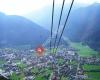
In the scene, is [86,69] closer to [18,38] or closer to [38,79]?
[38,79]

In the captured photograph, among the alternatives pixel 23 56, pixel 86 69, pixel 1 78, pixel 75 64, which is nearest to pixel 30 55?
pixel 23 56

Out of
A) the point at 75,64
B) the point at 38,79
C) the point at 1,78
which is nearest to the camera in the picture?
the point at 1,78

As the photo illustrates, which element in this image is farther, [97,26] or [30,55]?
[97,26]

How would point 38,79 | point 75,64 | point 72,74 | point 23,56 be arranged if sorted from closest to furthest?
1. point 38,79
2. point 72,74
3. point 75,64
4. point 23,56

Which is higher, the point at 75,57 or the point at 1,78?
the point at 75,57

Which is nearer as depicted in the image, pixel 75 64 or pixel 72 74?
pixel 72 74

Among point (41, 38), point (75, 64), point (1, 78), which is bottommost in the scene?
point (1, 78)

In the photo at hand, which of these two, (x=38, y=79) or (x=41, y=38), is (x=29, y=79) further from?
(x=41, y=38)

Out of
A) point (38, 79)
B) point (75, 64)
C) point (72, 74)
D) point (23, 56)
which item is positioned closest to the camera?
point (38, 79)

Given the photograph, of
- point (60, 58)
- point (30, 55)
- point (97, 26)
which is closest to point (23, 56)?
point (30, 55)
